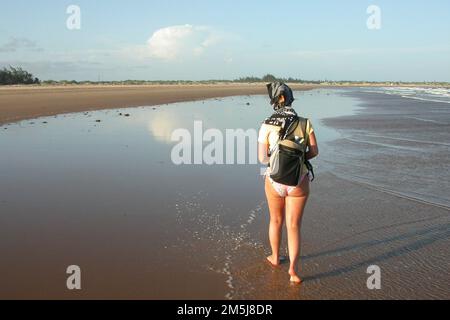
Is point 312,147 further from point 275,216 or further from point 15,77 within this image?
point 15,77

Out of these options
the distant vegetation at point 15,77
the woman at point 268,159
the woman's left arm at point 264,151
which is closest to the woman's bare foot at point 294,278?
the woman at point 268,159

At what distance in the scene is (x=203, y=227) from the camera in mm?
5707

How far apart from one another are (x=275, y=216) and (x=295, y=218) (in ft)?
0.94

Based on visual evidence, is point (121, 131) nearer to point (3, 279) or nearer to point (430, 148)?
point (430, 148)

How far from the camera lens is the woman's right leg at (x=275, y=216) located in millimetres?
4469

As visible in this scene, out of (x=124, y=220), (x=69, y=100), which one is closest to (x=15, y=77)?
(x=69, y=100)

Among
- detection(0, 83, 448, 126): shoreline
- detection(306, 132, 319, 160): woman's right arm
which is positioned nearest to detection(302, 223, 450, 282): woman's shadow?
detection(306, 132, 319, 160): woman's right arm

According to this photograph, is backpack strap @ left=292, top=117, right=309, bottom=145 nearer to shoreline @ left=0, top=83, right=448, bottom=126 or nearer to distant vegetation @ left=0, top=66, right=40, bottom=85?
shoreline @ left=0, top=83, right=448, bottom=126

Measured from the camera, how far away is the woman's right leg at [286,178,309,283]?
4.28m

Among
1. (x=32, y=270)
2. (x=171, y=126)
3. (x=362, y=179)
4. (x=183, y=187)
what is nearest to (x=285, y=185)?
(x=32, y=270)

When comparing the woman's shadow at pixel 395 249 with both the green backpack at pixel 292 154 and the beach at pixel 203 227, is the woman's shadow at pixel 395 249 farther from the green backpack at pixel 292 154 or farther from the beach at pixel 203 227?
the green backpack at pixel 292 154

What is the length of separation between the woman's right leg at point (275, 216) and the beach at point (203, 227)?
140mm

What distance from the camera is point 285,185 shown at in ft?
14.0
